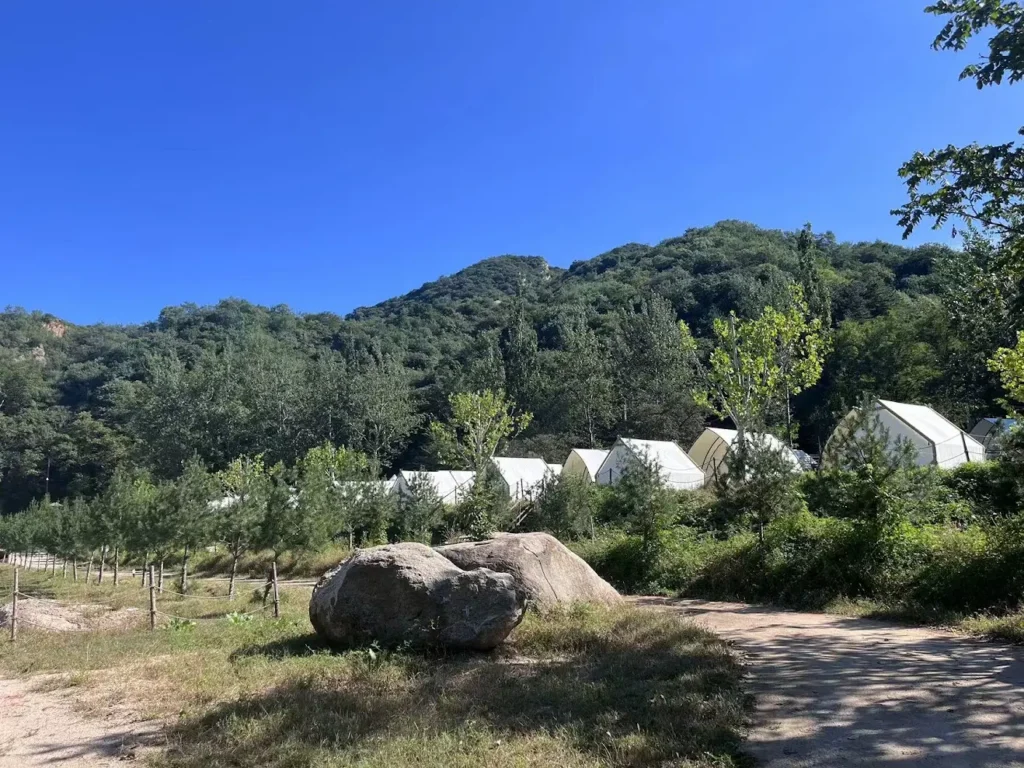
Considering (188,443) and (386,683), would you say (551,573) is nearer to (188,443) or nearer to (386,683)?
(386,683)

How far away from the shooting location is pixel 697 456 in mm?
38531

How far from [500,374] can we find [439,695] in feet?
189

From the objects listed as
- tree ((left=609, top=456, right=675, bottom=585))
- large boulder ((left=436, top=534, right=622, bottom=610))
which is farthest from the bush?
large boulder ((left=436, top=534, right=622, bottom=610))

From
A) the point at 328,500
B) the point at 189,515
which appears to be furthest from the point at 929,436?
the point at 189,515

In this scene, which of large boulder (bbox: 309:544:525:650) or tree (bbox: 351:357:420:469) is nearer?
large boulder (bbox: 309:544:525:650)

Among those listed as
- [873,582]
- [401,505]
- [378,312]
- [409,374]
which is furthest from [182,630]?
[378,312]

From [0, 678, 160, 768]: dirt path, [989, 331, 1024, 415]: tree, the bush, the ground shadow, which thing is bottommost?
[0, 678, 160, 768]: dirt path

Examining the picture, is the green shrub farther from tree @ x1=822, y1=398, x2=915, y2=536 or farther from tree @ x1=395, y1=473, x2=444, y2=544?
tree @ x1=395, y1=473, x2=444, y2=544

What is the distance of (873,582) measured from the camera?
11797mm

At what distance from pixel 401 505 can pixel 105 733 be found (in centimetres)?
2235

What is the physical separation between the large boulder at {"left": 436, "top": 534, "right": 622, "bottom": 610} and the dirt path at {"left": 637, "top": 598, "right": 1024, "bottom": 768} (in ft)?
9.93

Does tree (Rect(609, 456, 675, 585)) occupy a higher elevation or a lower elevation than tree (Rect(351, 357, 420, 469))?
lower

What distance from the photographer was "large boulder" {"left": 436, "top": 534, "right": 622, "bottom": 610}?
1103 cm

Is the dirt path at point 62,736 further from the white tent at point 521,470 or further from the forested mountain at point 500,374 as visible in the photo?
the forested mountain at point 500,374
